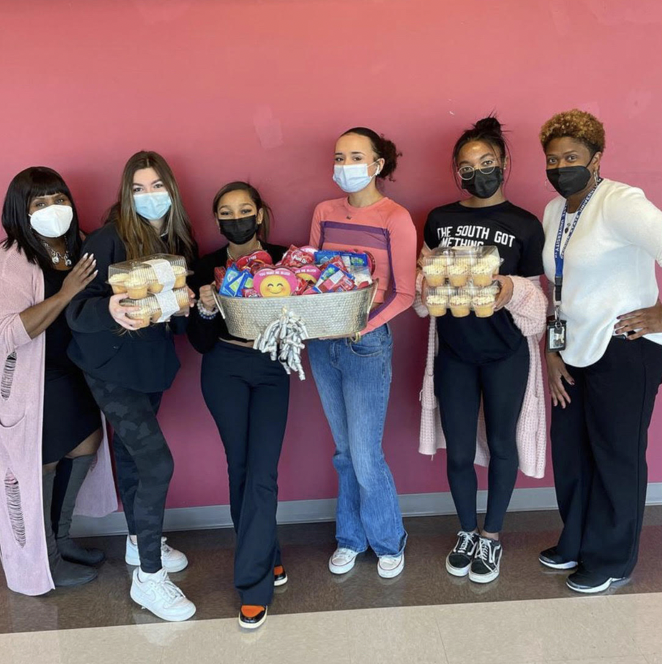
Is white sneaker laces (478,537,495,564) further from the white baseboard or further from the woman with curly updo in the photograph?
the white baseboard

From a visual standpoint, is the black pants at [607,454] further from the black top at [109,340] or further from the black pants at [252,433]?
the black top at [109,340]

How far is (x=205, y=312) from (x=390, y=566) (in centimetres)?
124

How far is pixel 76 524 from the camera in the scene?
2.85m

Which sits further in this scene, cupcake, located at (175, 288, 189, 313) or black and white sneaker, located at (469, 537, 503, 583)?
black and white sneaker, located at (469, 537, 503, 583)

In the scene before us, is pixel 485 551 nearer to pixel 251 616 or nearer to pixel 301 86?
pixel 251 616

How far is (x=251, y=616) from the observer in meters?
2.21

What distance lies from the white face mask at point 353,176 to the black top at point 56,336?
105 cm

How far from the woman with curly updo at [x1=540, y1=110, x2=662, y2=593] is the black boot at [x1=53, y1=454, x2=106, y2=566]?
1881 mm

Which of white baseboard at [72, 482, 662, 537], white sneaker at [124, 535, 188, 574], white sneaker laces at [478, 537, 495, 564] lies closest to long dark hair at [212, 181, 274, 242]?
white baseboard at [72, 482, 662, 537]

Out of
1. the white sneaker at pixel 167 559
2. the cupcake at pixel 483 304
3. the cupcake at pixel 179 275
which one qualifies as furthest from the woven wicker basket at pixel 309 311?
the white sneaker at pixel 167 559

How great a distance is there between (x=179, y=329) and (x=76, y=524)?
1214mm

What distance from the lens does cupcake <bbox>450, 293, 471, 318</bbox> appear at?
203 centimetres

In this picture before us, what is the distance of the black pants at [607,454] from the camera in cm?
218

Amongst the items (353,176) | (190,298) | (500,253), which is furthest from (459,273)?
(190,298)
